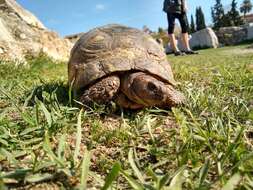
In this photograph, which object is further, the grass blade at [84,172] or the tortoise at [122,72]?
the tortoise at [122,72]

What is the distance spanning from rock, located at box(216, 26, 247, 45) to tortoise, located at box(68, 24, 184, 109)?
1820cm

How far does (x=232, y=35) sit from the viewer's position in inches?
821

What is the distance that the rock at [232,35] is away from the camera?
20141mm

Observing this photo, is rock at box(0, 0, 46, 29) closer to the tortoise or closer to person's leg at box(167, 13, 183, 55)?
person's leg at box(167, 13, 183, 55)

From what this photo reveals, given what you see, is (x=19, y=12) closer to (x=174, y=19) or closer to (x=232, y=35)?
(x=174, y=19)

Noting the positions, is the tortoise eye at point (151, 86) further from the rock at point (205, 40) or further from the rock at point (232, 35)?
the rock at point (232, 35)

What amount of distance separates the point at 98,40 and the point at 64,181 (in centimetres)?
160

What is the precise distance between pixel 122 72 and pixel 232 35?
64.5 feet

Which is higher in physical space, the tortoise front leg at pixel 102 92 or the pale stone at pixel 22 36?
the pale stone at pixel 22 36

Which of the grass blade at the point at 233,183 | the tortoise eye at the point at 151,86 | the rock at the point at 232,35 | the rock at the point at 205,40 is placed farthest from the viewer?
the rock at the point at 232,35

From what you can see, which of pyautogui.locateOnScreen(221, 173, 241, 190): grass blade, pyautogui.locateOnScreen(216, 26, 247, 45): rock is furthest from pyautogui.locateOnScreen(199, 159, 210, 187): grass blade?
pyautogui.locateOnScreen(216, 26, 247, 45): rock

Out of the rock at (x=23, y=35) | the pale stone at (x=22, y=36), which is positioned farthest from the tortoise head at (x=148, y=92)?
the pale stone at (x=22, y=36)

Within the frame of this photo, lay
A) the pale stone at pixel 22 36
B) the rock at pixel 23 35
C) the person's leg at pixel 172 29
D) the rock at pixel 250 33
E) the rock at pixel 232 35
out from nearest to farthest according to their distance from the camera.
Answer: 1. the rock at pixel 23 35
2. the pale stone at pixel 22 36
3. the person's leg at pixel 172 29
4. the rock at pixel 250 33
5. the rock at pixel 232 35

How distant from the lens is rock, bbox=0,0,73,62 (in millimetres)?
6742
